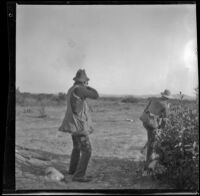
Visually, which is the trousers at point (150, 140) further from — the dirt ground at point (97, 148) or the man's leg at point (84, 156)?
the man's leg at point (84, 156)

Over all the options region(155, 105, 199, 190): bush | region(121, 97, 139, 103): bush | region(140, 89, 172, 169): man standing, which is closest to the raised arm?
region(121, 97, 139, 103): bush

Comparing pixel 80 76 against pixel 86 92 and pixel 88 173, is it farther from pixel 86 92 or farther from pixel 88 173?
pixel 88 173

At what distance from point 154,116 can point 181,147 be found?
233mm

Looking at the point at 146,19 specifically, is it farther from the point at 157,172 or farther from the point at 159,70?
the point at 157,172

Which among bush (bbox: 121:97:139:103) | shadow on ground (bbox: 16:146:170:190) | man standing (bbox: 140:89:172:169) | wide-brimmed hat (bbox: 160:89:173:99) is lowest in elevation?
shadow on ground (bbox: 16:146:170:190)

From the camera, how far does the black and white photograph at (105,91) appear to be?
197cm

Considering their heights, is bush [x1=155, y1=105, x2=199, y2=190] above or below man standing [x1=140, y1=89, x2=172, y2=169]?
below

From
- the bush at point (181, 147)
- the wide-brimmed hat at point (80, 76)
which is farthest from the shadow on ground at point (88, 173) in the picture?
the wide-brimmed hat at point (80, 76)

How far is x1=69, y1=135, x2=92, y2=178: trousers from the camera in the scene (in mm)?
1966

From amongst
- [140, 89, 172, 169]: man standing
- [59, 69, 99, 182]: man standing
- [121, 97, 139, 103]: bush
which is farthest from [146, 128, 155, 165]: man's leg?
[59, 69, 99, 182]: man standing

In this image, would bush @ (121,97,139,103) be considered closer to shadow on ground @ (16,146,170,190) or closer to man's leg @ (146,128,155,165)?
man's leg @ (146,128,155,165)

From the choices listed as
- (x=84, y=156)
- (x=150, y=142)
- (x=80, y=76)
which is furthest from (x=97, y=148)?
(x=80, y=76)

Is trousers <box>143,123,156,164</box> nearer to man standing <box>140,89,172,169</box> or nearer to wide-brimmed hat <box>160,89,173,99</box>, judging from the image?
man standing <box>140,89,172,169</box>

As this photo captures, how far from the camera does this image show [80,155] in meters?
1.98
